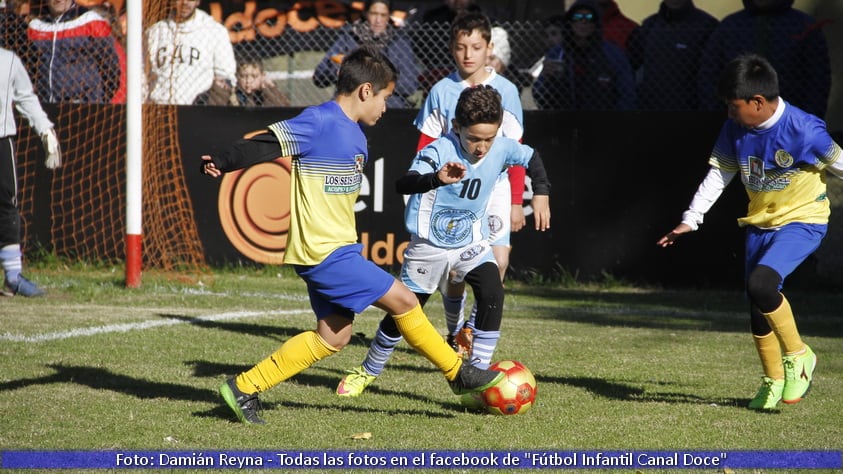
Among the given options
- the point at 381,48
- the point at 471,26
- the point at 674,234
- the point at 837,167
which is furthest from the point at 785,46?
the point at 674,234

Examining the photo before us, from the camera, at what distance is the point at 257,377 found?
5137mm

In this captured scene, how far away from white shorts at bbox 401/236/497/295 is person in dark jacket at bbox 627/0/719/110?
553cm

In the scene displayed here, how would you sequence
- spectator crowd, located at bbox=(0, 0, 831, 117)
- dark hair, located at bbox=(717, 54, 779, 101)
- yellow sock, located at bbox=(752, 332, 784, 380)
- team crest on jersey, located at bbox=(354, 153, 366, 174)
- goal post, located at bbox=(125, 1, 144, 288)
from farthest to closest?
spectator crowd, located at bbox=(0, 0, 831, 117) < goal post, located at bbox=(125, 1, 144, 288) < yellow sock, located at bbox=(752, 332, 784, 380) < dark hair, located at bbox=(717, 54, 779, 101) < team crest on jersey, located at bbox=(354, 153, 366, 174)

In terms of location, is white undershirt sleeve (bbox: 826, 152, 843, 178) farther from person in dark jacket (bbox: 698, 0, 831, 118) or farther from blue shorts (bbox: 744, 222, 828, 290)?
person in dark jacket (bbox: 698, 0, 831, 118)

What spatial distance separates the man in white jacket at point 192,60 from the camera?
11094mm

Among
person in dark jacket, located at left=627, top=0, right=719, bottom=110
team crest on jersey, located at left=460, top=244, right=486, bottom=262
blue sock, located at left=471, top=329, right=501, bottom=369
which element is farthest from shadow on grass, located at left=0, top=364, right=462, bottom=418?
person in dark jacket, located at left=627, top=0, right=719, bottom=110

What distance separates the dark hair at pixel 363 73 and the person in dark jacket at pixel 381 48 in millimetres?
5780

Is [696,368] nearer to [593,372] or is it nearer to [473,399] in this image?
[593,372]

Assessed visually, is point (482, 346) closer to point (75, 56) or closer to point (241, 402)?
point (241, 402)

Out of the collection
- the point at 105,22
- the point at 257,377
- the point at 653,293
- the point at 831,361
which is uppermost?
the point at 105,22

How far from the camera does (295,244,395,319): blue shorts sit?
199 inches

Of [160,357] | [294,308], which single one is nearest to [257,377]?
[160,357]

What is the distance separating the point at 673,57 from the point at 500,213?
4653mm

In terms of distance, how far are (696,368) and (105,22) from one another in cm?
722
